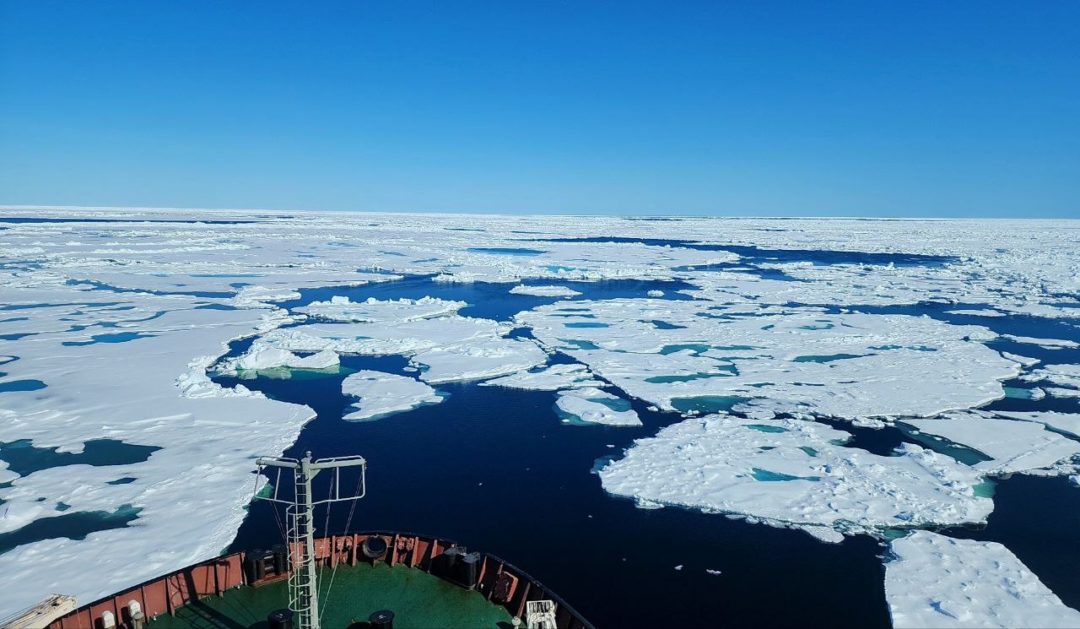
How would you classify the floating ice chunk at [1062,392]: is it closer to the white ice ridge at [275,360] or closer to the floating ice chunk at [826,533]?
the floating ice chunk at [826,533]

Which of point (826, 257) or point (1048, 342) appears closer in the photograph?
point (1048, 342)

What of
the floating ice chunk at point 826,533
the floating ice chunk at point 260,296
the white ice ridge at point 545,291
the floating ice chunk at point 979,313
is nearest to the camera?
the floating ice chunk at point 826,533

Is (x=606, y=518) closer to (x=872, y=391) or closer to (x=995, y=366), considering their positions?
(x=872, y=391)

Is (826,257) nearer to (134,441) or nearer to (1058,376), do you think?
(1058,376)

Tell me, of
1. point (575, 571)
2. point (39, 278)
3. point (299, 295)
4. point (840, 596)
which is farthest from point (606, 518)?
point (39, 278)

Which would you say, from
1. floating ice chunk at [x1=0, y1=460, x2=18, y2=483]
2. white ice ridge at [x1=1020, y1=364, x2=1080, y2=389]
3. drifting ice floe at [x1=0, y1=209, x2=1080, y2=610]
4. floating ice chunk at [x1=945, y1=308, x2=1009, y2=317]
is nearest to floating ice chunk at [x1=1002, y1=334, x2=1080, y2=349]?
drifting ice floe at [x1=0, y1=209, x2=1080, y2=610]

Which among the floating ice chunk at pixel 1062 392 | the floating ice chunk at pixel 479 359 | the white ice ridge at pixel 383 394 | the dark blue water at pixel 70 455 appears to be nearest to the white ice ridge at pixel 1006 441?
the floating ice chunk at pixel 1062 392

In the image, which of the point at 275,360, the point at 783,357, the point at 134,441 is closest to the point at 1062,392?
the point at 783,357
